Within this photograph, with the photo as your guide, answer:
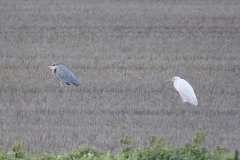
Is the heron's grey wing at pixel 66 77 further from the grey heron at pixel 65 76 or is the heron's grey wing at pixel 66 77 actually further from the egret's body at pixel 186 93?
the egret's body at pixel 186 93

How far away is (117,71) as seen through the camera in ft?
44.7

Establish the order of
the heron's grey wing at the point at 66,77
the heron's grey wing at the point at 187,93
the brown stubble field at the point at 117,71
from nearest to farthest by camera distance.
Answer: the brown stubble field at the point at 117,71 < the heron's grey wing at the point at 187,93 < the heron's grey wing at the point at 66,77

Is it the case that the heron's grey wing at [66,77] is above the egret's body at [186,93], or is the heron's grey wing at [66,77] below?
above

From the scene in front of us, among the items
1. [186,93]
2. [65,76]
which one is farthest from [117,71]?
[186,93]

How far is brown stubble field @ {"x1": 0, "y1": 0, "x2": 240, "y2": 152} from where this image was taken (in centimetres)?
909

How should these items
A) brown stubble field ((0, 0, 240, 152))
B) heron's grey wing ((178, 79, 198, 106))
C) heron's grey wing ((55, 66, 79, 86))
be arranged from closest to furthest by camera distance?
brown stubble field ((0, 0, 240, 152))
heron's grey wing ((178, 79, 198, 106))
heron's grey wing ((55, 66, 79, 86))

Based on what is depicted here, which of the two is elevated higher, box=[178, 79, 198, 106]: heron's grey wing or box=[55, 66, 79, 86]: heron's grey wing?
box=[55, 66, 79, 86]: heron's grey wing

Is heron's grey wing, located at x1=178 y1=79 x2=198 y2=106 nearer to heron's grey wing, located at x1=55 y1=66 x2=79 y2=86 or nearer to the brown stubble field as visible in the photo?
the brown stubble field

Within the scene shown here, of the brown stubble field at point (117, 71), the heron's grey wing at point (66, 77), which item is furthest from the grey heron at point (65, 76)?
the brown stubble field at point (117, 71)

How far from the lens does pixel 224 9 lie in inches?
912

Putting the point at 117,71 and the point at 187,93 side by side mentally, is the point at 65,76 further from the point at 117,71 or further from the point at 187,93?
the point at 187,93

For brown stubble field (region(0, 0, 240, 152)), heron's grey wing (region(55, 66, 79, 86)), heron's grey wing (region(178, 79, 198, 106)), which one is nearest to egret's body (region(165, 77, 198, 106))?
heron's grey wing (region(178, 79, 198, 106))

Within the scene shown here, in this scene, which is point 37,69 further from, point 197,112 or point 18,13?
point 18,13

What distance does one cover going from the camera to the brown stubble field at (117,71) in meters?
9.09
